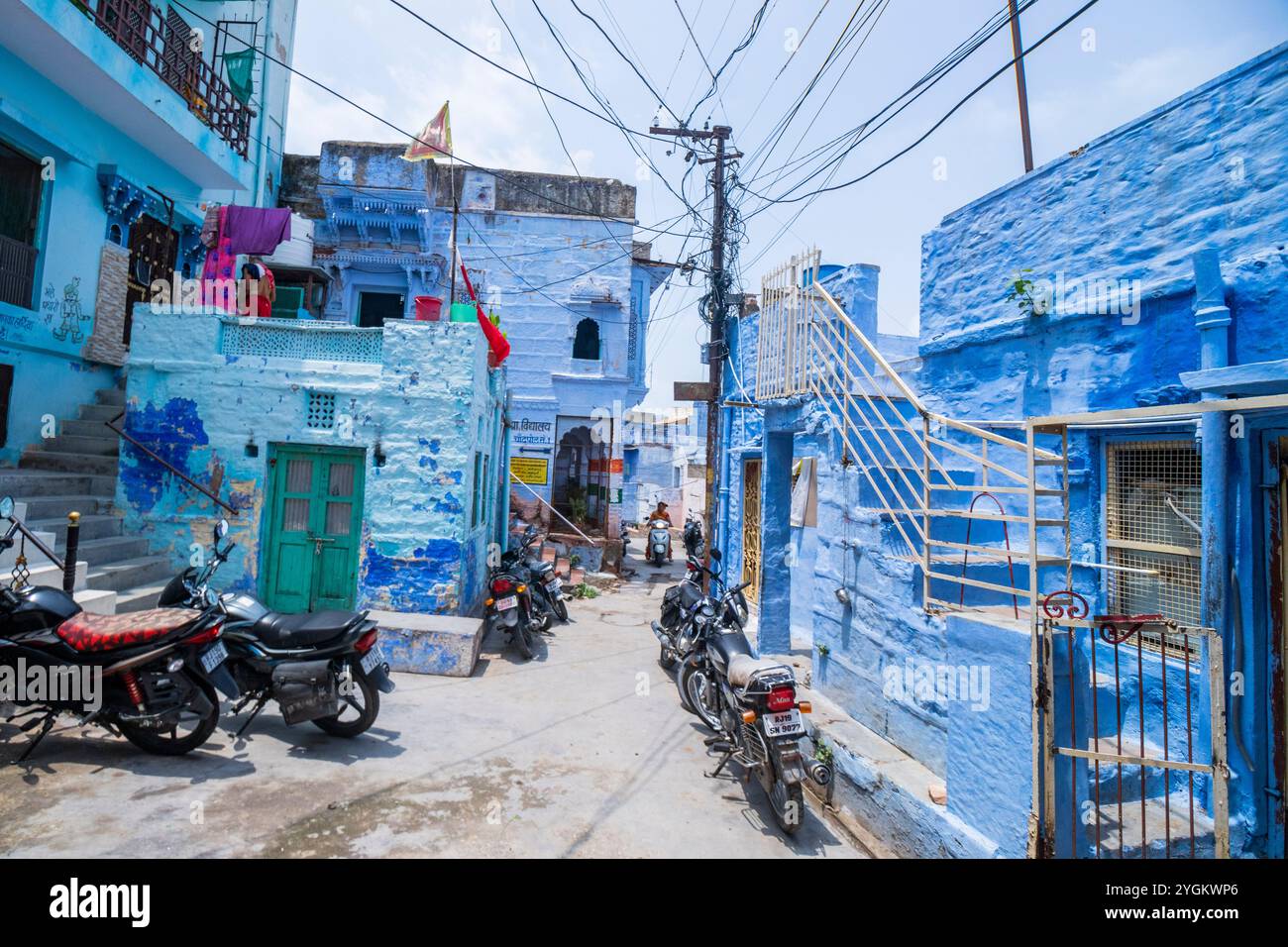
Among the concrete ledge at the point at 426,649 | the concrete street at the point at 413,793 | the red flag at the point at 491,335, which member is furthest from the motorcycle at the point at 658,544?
the concrete street at the point at 413,793

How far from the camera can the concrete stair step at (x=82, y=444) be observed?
27.7 ft

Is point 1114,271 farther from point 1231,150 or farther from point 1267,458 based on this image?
point 1267,458

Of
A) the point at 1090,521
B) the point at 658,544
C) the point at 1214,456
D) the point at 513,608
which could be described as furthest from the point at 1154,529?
the point at 658,544

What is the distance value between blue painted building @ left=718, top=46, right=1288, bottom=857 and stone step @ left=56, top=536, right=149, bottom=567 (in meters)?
7.78

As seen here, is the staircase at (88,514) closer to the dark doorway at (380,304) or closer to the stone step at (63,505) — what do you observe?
the stone step at (63,505)

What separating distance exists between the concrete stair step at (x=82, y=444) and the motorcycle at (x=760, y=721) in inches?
344

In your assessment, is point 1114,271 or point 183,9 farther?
point 183,9

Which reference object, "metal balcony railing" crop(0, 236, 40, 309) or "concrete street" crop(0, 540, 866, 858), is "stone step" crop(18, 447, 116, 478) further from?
"concrete street" crop(0, 540, 866, 858)

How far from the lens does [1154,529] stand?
4391mm

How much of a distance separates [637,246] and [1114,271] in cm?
1521

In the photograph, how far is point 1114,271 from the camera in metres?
4.76

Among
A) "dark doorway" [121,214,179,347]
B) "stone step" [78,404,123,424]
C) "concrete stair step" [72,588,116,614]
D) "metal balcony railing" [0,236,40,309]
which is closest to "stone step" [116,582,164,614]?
"concrete stair step" [72,588,116,614]

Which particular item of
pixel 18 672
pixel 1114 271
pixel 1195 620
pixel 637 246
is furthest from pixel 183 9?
pixel 1195 620

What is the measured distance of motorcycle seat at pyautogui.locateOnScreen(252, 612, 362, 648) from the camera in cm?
479
